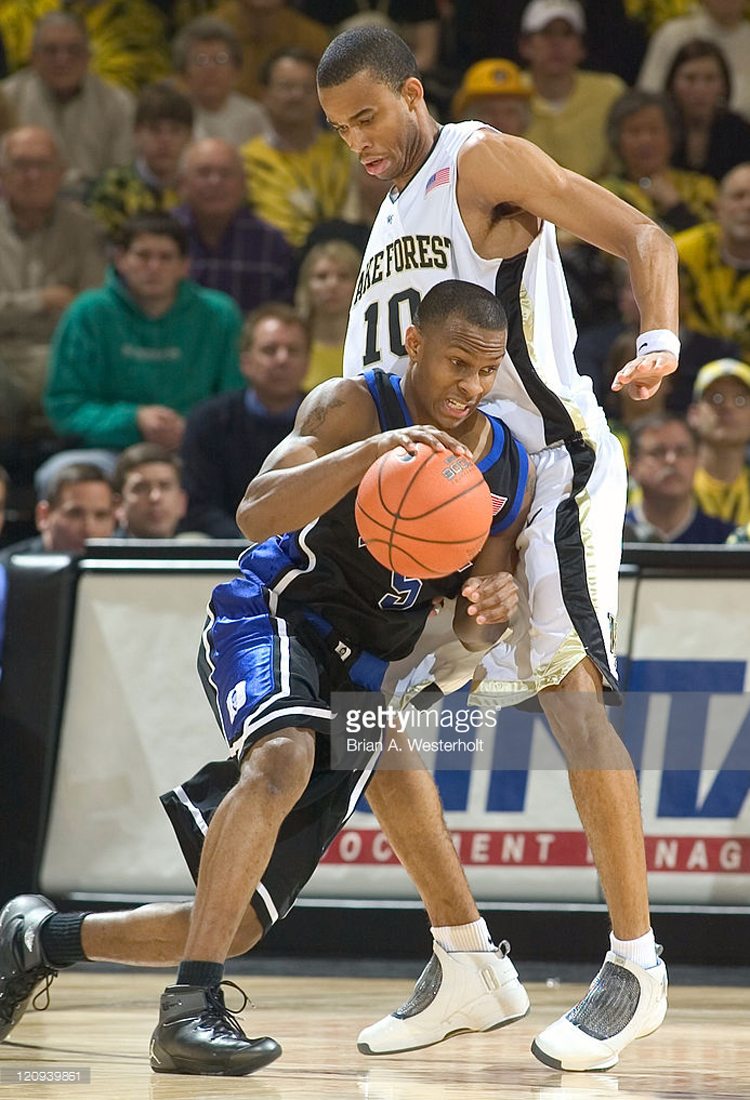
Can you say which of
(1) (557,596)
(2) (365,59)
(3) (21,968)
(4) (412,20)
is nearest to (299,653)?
(1) (557,596)

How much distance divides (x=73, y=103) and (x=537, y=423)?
246 inches

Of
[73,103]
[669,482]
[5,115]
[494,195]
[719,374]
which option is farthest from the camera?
[73,103]

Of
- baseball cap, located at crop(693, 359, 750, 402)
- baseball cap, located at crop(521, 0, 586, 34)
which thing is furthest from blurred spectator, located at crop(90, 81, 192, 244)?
baseball cap, located at crop(693, 359, 750, 402)

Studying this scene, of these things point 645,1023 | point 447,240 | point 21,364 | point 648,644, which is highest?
point 447,240

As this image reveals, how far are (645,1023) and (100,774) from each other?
2.40 metres

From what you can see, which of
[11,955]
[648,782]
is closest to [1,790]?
[11,955]

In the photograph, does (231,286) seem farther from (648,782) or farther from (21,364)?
(648,782)

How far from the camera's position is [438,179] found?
387 cm

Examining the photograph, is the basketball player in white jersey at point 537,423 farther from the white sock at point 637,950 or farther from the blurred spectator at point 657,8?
the blurred spectator at point 657,8

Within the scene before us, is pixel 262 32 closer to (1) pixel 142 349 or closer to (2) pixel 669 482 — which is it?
(1) pixel 142 349

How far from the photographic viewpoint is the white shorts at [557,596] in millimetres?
3723

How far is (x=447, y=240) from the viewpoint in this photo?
3.85 metres

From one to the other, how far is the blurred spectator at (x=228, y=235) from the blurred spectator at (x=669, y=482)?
2.44 m

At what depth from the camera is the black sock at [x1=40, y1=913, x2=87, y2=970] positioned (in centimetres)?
393
